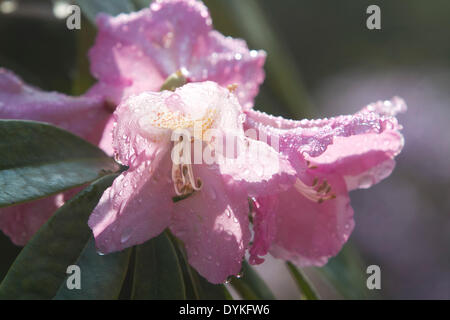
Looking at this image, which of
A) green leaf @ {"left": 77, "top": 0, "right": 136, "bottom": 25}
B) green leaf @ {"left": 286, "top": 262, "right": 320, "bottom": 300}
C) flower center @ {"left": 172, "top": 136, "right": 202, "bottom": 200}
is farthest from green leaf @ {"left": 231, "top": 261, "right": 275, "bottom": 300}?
green leaf @ {"left": 77, "top": 0, "right": 136, "bottom": 25}

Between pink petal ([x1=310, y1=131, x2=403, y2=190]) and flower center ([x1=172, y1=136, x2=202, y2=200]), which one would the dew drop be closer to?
flower center ([x1=172, y1=136, x2=202, y2=200])

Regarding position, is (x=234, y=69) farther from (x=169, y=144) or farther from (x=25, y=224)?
(x=25, y=224)

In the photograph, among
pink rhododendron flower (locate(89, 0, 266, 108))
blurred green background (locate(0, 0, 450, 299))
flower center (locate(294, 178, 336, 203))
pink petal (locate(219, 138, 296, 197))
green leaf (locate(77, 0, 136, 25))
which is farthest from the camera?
blurred green background (locate(0, 0, 450, 299))

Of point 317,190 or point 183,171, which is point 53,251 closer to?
point 183,171

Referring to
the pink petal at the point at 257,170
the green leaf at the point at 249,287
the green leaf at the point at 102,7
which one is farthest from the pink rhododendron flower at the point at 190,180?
the green leaf at the point at 102,7

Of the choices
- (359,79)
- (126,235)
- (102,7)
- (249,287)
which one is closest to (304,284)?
(249,287)

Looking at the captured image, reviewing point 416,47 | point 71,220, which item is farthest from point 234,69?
point 416,47

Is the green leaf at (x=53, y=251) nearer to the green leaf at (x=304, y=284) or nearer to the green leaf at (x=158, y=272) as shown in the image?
the green leaf at (x=158, y=272)
